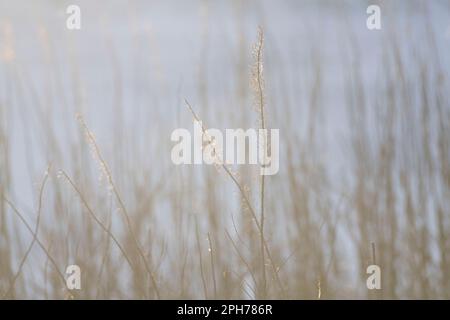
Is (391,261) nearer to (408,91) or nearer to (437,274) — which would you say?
(437,274)

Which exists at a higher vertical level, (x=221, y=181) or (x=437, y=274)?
(x=221, y=181)

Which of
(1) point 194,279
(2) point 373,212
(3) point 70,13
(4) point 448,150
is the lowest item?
(1) point 194,279

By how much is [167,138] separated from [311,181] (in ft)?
0.97
